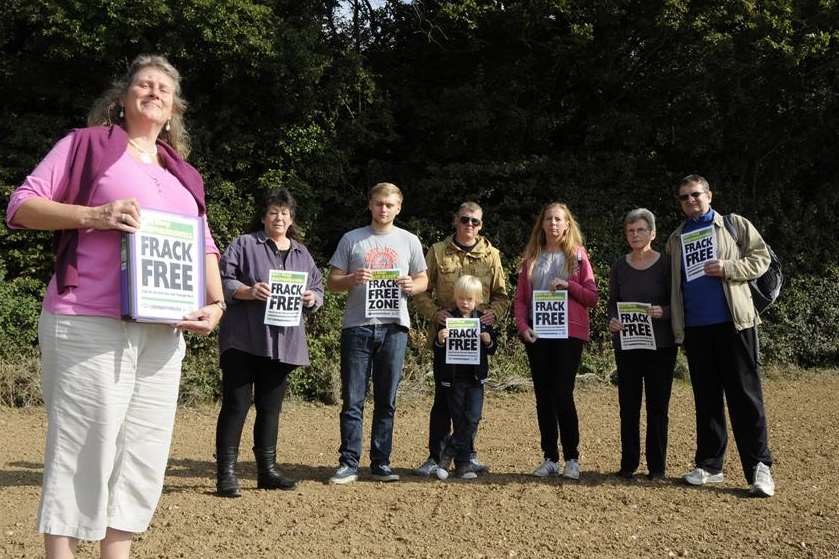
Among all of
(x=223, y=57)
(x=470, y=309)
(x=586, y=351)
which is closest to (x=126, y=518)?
(x=470, y=309)

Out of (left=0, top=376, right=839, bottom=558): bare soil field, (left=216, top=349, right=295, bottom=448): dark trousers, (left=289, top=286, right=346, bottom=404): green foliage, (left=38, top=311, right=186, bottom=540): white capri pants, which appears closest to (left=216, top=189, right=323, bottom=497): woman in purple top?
(left=216, top=349, right=295, bottom=448): dark trousers

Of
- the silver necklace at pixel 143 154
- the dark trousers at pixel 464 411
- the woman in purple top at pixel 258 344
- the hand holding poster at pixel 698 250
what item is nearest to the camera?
the silver necklace at pixel 143 154

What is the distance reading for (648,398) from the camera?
6395 mm

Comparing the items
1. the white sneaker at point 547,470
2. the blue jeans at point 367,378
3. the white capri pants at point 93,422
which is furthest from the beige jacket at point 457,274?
the white capri pants at point 93,422

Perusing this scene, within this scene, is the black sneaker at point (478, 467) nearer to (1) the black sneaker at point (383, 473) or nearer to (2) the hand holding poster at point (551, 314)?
(1) the black sneaker at point (383, 473)

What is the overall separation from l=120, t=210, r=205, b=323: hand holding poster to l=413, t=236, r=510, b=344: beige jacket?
345 centimetres

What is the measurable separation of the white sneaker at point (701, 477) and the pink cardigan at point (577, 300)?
1.25 metres

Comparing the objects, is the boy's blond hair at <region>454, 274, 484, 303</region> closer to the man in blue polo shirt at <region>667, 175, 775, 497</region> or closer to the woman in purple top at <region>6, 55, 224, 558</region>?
the man in blue polo shirt at <region>667, 175, 775, 497</region>

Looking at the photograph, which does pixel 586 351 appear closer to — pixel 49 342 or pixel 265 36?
pixel 265 36

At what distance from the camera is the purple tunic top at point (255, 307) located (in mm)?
5820

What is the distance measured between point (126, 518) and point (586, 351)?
10678mm

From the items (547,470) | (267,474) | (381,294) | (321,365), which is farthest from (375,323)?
(321,365)

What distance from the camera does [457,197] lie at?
16.3 m

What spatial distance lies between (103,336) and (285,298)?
113 inches
